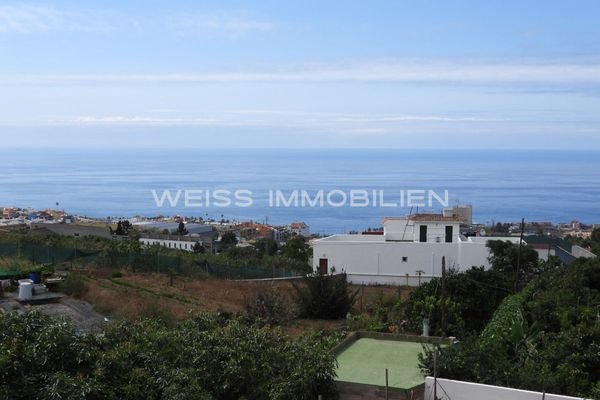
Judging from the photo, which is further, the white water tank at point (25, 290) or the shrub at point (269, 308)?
the shrub at point (269, 308)

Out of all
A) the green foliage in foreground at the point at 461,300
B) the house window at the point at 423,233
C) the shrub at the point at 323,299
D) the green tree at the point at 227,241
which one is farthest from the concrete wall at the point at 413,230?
the green tree at the point at 227,241

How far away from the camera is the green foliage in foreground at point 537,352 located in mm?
9203

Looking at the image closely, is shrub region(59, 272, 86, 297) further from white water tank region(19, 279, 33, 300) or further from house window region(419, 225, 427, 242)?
house window region(419, 225, 427, 242)

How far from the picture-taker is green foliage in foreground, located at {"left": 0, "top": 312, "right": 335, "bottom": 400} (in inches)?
250

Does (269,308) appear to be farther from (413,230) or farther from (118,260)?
(413,230)

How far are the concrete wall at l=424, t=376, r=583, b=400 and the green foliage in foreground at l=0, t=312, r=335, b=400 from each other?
1.52 m

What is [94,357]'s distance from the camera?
7.15 metres

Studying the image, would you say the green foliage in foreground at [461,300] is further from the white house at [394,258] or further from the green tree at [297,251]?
Result: the green tree at [297,251]

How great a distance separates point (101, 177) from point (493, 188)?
8335 centimetres

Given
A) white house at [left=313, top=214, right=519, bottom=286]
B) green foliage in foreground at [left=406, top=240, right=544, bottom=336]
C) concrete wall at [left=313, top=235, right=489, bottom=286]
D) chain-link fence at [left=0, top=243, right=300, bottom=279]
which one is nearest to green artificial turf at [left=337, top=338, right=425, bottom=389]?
green foliage in foreground at [left=406, top=240, right=544, bottom=336]

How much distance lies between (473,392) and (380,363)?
2.12m

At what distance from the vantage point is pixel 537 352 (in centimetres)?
1059

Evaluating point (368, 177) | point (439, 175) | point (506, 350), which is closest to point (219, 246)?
point (506, 350)

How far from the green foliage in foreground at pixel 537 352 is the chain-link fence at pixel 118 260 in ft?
36.3
